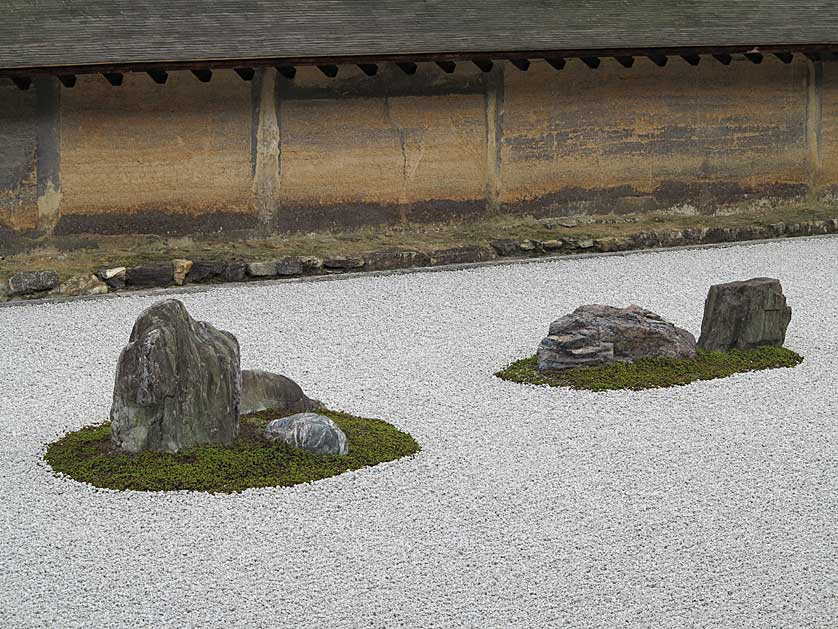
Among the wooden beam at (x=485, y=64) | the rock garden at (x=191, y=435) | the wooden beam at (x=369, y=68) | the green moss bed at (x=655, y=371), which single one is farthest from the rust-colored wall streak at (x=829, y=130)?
the rock garden at (x=191, y=435)

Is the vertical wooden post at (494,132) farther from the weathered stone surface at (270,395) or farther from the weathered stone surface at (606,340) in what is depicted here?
the weathered stone surface at (270,395)

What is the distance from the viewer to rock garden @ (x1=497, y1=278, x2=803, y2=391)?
32.3 feet

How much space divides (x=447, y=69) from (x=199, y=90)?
269 cm

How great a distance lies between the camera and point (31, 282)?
12953mm

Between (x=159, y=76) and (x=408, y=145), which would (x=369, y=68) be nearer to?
(x=408, y=145)

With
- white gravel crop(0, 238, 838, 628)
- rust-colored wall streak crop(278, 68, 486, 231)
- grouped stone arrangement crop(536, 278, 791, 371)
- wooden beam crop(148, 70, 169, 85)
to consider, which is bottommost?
white gravel crop(0, 238, 838, 628)

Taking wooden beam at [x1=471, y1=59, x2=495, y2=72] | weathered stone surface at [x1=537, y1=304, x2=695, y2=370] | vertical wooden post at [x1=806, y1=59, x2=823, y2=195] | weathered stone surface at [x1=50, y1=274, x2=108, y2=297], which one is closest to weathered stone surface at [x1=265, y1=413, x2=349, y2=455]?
weathered stone surface at [x1=537, y1=304, x2=695, y2=370]

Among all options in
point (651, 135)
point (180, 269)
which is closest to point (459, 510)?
point (180, 269)

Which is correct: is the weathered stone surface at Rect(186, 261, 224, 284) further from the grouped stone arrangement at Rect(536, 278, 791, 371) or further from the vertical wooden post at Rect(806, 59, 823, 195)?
the vertical wooden post at Rect(806, 59, 823, 195)

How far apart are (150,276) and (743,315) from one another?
5857 millimetres

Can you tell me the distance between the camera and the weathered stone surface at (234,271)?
13703 millimetres

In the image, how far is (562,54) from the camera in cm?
1497

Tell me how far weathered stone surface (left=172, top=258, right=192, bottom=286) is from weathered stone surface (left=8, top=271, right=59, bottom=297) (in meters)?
1.12

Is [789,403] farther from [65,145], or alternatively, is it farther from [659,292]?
[65,145]
